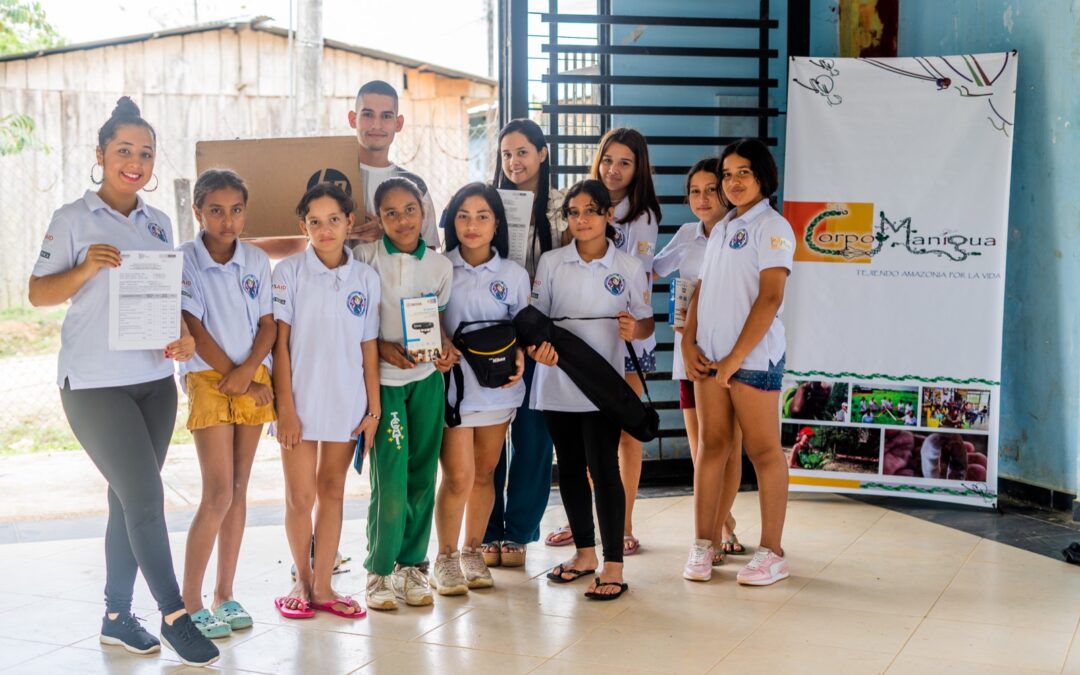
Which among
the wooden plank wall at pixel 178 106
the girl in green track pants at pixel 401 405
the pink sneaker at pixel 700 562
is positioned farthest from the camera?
the wooden plank wall at pixel 178 106

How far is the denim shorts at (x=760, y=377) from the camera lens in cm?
379

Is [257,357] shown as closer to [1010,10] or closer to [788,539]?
[788,539]

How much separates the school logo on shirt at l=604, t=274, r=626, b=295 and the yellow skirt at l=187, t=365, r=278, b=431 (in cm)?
127

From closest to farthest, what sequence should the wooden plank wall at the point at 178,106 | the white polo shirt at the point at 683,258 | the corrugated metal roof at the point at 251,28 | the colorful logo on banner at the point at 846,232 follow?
the white polo shirt at the point at 683,258
the colorful logo on banner at the point at 846,232
the wooden plank wall at the point at 178,106
the corrugated metal roof at the point at 251,28

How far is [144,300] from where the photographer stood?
9.82 ft

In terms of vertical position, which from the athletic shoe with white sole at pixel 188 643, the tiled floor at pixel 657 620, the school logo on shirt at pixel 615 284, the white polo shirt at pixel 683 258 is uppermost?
the white polo shirt at pixel 683 258

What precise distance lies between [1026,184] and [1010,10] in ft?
2.72

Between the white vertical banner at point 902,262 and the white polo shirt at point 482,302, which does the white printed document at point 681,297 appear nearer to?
the white polo shirt at point 482,302

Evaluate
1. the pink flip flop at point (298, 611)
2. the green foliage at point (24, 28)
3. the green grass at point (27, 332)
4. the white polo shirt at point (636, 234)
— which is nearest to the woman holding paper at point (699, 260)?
the white polo shirt at point (636, 234)

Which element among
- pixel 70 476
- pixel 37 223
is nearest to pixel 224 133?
pixel 37 223

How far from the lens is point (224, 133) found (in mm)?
9008

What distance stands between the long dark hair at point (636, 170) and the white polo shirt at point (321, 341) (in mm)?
1199

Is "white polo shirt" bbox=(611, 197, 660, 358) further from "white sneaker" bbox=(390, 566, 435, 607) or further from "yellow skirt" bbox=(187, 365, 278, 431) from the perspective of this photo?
"yellow skirt" bbox=(187, 365, 278, 431)

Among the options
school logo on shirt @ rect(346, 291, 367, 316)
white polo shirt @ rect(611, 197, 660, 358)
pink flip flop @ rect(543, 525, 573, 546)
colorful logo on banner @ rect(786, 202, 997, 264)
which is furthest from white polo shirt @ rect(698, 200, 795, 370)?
colorful logo on banner @ rect(786, 202, 997, 264)
